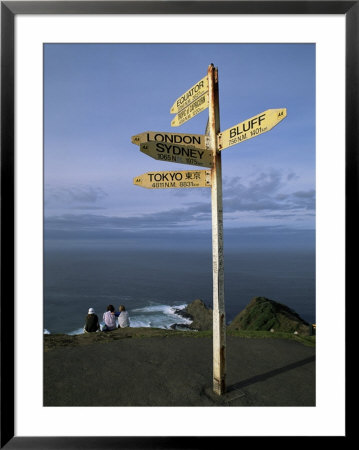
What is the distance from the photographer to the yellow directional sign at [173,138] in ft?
8.95

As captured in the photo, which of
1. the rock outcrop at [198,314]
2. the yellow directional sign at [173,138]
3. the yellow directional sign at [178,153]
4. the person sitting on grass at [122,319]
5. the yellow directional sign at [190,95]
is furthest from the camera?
the rock outcrop at [198,314]

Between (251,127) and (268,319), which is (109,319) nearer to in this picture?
(268,319)

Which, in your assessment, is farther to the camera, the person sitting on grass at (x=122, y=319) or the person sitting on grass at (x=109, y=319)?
the person sitting on grass at (x=122, y=319)

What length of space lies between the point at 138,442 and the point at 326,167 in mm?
3033

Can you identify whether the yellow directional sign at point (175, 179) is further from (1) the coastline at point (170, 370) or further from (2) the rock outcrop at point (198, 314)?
(2) the rock outcrop at point (198, 314)

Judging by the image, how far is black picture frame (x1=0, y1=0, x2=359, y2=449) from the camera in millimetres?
2352

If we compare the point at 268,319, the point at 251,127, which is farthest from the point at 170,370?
the point at 251,127

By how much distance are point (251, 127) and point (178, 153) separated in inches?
29.1

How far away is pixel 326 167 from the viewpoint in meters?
2.52

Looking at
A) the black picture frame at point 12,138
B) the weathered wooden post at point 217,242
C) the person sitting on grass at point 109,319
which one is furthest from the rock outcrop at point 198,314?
the black picture frame at point 12,138

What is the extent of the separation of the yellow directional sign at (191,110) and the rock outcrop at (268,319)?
4.14 meters

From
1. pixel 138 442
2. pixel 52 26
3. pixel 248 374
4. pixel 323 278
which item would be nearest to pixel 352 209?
pixel 323 278

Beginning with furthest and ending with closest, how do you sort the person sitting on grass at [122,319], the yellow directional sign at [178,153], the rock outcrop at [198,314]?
1. the rock outcrop at [198,314]
2. the person sitting on grass at [122,319]
3. the yellow directional sign at [178,153]

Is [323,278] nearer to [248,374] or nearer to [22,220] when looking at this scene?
[248,374]
